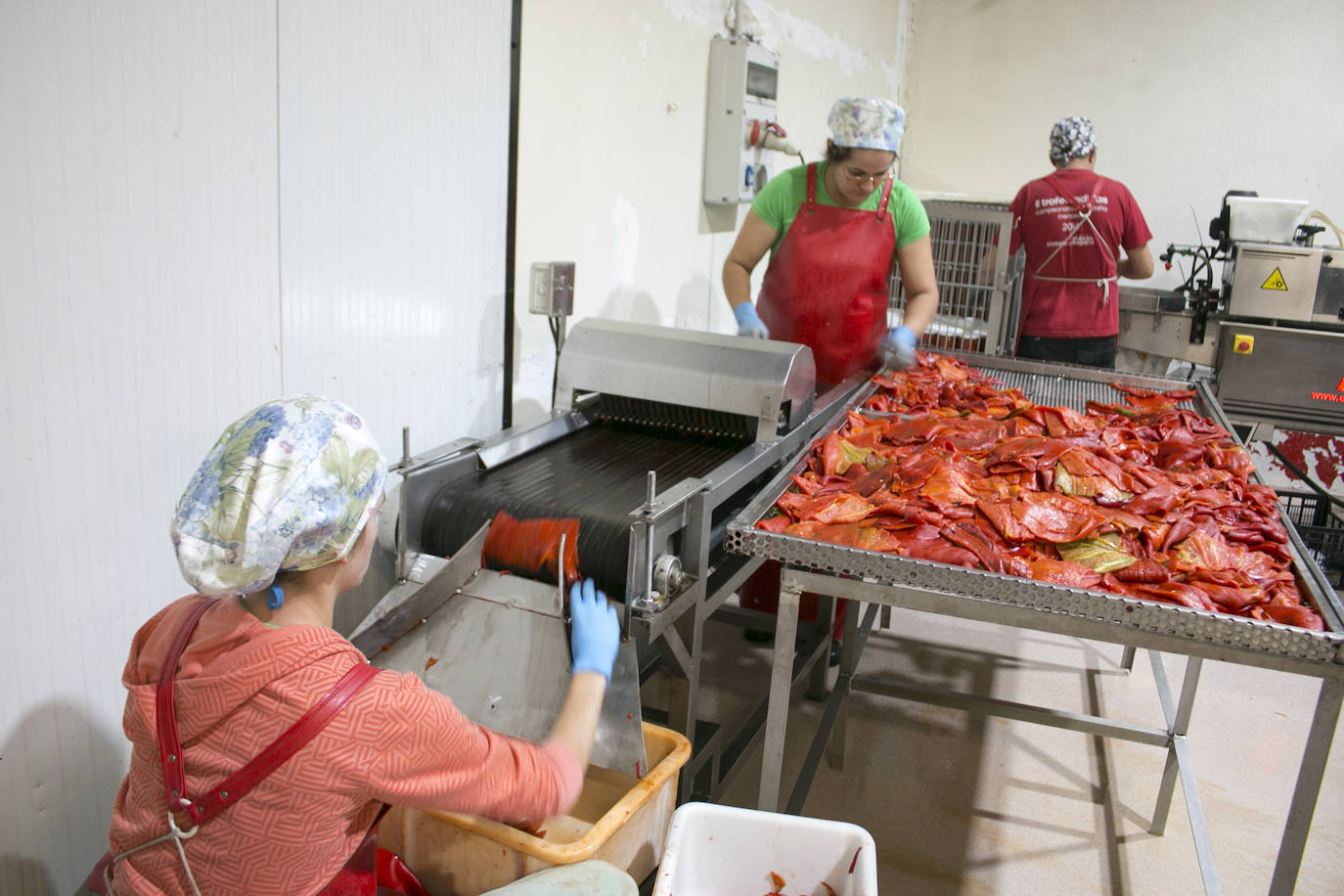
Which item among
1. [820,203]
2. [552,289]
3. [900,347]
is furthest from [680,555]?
[820,203]

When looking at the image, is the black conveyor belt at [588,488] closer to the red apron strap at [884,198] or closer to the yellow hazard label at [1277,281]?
the red apron strap at [884,198]

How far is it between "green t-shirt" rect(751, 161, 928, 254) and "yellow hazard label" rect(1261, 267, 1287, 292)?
6.29ft

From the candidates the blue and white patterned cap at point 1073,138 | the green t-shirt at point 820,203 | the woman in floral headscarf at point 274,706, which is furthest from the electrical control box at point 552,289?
the blue and white patterned cap at point 1073,138

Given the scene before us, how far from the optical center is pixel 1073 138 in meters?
4.29

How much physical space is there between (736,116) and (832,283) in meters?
1.26

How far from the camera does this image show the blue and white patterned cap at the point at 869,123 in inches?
122

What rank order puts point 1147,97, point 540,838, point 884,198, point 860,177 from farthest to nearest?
point 1147,97 < point 884,198 < point 860,177 < point 540,838

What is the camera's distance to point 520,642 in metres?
→ 1.80

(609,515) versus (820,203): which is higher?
(820,203)

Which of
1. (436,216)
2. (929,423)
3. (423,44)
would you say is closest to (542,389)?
(436,216)

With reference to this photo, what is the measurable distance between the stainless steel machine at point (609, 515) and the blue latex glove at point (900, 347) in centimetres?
79

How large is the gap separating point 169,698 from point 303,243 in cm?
131

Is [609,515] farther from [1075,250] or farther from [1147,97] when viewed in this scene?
[1147,97]

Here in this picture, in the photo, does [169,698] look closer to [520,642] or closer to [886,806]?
[520,642]
